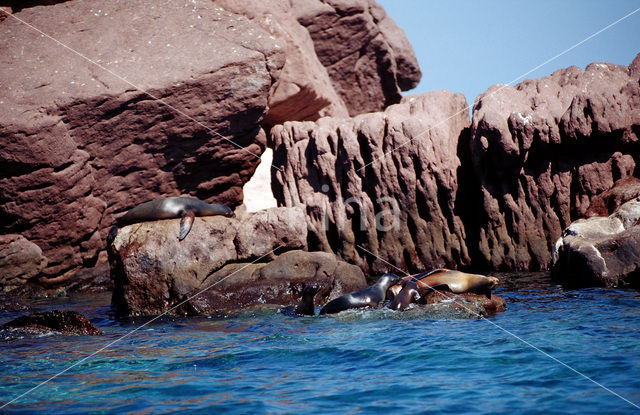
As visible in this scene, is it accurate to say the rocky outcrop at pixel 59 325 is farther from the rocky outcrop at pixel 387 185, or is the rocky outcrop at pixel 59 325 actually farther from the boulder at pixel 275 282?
the rocky outcrop at pixel 387 185

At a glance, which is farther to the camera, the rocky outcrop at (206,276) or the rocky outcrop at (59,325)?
the rocky outcrop at (206,276)

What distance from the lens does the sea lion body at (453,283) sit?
8320 mm

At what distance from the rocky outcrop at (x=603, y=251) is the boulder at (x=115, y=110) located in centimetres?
718

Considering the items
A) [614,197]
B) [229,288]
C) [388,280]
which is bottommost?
[388,280]

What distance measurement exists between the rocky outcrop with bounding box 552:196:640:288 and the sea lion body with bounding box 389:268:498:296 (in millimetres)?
1607

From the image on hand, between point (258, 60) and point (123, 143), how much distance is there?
→ 3.48m

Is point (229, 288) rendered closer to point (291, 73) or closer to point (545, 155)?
point (545, 155)

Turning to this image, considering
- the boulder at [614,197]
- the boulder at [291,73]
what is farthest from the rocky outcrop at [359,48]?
the boulder at [614,197]

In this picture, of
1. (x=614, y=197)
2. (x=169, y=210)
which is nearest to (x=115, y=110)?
(x=169, y=210)

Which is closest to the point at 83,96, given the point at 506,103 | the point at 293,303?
the point at 293,303

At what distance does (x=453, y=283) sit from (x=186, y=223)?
4159mm

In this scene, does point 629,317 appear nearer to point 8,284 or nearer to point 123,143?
point 123,143

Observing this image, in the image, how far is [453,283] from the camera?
8.63 meters

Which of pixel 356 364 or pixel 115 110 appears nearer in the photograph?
pixel 356 364
